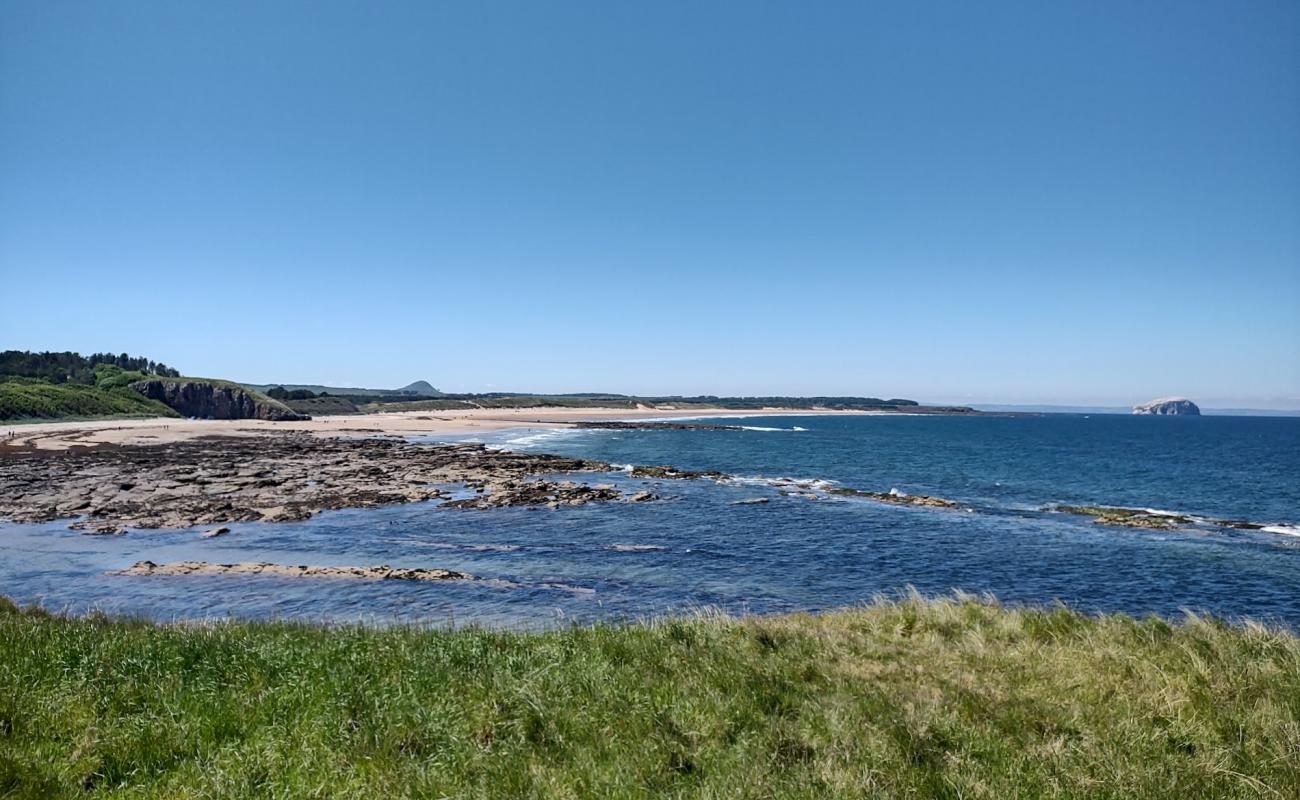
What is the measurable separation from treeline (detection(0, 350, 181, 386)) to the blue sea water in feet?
391

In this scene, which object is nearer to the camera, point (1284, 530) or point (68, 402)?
point (1284, 530)

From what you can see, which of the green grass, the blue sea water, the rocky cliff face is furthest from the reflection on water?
the rocky cliff face

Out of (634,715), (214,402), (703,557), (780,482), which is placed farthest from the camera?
(214,402)

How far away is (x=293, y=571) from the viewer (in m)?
23.0

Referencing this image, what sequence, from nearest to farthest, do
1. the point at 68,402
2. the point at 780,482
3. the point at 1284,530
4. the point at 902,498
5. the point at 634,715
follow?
the point at 634,715
the point at 1284,530
the point at 902,498
the point at 780,482
the point at 68,402

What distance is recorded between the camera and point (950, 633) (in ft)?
38.3

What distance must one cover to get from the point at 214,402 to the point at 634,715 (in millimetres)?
139883

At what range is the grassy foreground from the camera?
599cm

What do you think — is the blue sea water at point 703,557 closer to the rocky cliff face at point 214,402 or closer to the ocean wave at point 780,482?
the ocean wave at point 780,482

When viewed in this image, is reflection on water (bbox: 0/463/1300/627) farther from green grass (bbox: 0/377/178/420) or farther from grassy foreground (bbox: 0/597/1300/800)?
green grass (bbox: 0/377/178/420)

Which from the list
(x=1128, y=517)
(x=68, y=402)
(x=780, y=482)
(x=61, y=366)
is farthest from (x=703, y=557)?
(x=61, y=366)

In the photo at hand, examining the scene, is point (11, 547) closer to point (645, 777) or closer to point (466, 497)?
point (466, 497)

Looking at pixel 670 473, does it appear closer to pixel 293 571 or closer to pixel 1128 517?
pixel 1128 517

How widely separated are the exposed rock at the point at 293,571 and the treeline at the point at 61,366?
12112 cm
